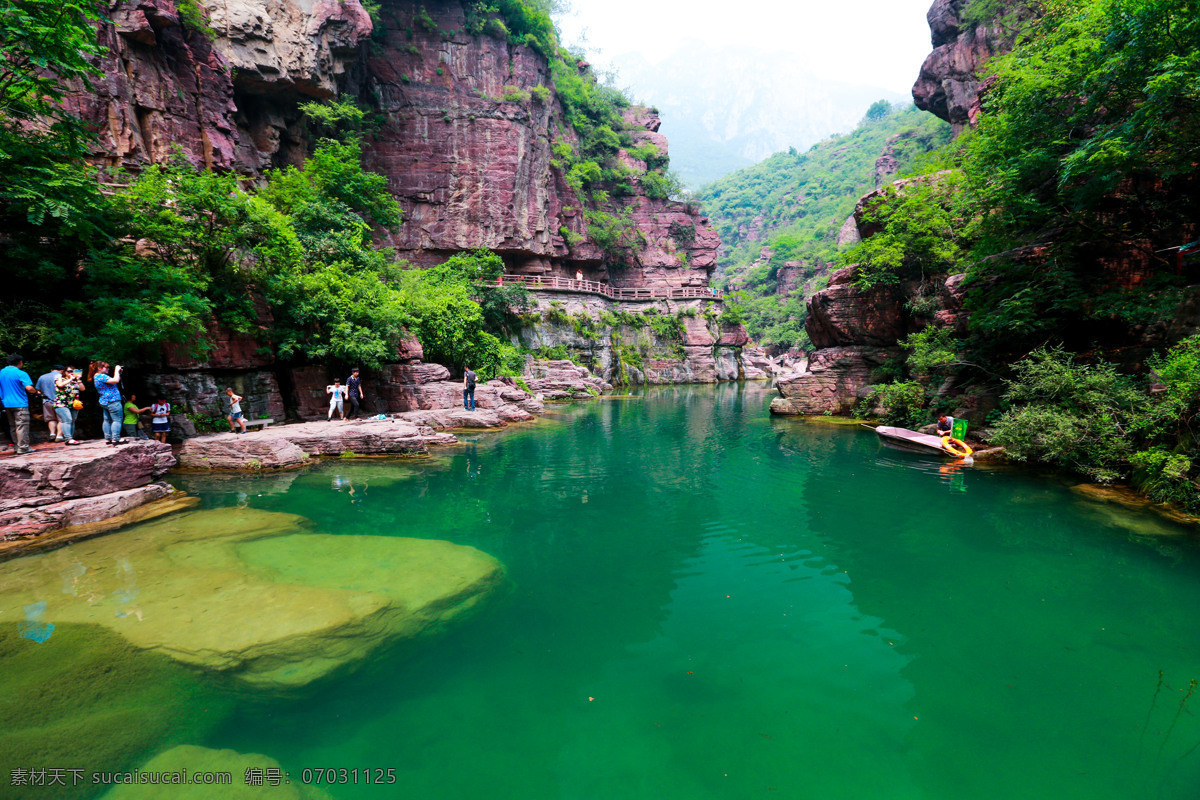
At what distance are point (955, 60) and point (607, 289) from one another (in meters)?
22.8

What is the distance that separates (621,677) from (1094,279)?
39.1 feet

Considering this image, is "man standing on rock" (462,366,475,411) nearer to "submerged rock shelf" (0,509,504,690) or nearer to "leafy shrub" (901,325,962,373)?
"submerged rock shelf" (0,509,504,690)

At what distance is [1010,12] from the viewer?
66.5 feet

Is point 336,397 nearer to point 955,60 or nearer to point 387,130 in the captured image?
point 387,130

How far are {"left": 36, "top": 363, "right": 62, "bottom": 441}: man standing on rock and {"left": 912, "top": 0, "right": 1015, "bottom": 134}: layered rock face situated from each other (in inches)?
1192

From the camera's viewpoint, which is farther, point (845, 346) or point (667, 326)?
point (667, 326)

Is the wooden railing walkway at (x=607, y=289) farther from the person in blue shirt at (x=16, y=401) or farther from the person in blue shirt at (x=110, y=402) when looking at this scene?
the person in blue shirt at (x=16, y=401)

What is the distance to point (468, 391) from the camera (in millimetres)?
15695

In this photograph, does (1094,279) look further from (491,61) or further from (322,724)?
(491,61)

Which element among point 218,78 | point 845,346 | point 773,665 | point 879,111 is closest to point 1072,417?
point 773,665

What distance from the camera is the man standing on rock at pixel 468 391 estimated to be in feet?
50.6

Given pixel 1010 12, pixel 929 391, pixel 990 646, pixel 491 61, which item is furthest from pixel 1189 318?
pixel 491 61

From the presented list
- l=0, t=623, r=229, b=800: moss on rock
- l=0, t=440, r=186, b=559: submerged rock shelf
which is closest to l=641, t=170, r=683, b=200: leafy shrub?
l=0, t=440, r=186, b=559: submerged rock shelf

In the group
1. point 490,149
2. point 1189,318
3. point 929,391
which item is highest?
point 490,149
